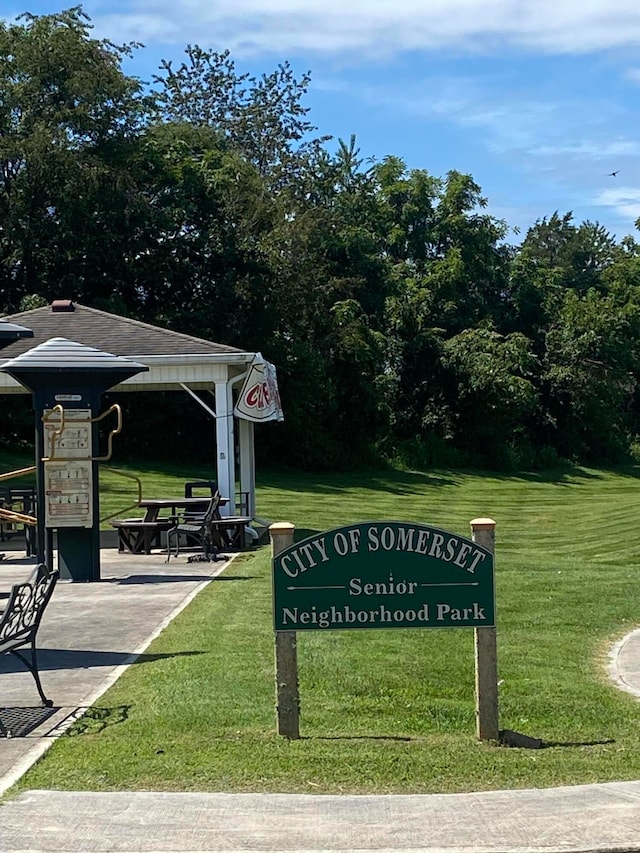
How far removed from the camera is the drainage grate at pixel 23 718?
6930mm

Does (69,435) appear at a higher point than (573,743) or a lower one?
higher

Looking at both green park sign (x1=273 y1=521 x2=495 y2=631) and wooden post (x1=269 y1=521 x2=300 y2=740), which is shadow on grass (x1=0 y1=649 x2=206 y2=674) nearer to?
wooden post (x1=269 y1=521 x2=300 y2=740)

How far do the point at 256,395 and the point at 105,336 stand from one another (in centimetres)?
253

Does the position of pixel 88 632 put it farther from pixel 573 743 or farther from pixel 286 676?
pixel 573 743

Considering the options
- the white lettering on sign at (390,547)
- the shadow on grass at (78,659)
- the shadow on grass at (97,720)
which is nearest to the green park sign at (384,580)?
the white lettering on sign at (390,547)

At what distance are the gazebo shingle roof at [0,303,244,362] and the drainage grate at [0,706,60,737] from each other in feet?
35.1

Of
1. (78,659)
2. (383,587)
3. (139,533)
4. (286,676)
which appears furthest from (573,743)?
(139,533)

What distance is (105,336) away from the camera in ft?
60.1

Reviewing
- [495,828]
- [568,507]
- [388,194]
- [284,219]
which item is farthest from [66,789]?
[388,194]

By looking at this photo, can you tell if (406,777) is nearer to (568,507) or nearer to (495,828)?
(495,828)

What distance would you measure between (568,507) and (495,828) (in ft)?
87.2

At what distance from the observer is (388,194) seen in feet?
171

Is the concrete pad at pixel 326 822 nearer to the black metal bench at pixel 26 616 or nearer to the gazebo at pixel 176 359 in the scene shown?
the black metal bench at pixel 26 616

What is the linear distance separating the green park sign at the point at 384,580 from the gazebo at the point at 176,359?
1095 cm
